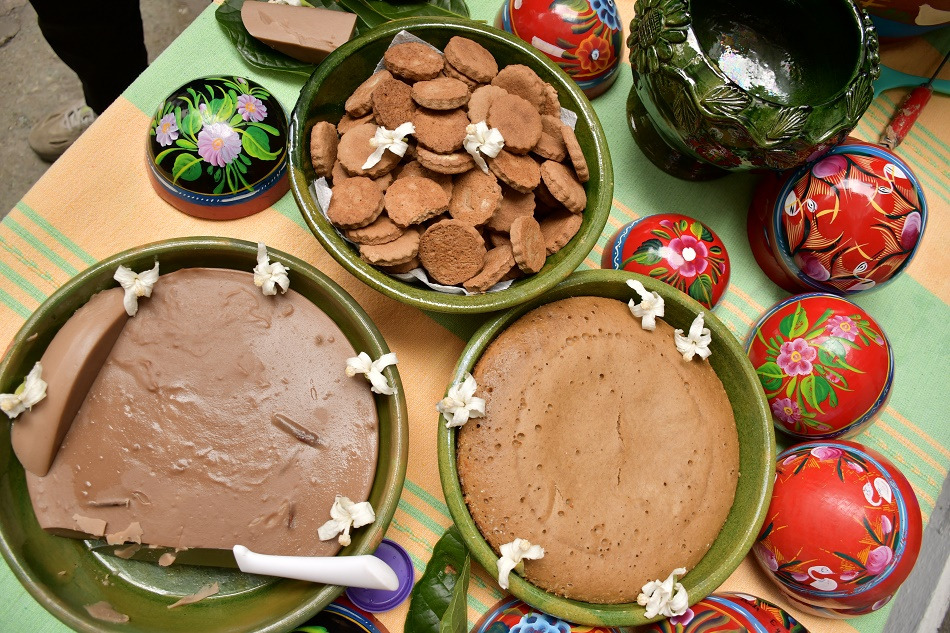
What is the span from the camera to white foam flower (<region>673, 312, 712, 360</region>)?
1118 mm

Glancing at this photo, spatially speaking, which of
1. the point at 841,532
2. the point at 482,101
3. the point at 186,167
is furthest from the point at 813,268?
the point at 186,167

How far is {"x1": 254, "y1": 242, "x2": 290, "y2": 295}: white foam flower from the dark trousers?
2.51ft

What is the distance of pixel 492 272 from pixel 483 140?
202mm

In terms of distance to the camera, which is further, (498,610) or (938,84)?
(938,84)

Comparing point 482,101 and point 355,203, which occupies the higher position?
point 482,101

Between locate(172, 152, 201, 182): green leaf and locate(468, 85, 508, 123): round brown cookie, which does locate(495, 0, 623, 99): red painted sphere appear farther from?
locate(172, 152, 201, 182): green leaf

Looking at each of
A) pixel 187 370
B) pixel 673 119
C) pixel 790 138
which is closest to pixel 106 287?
pixel 187 370

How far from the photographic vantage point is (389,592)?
1144mm

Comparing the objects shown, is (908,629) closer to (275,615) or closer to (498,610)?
(498,610)

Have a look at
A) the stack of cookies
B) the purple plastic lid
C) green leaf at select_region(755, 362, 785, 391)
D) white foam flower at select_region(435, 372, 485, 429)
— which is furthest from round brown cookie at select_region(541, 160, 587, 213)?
the purple plastic lid

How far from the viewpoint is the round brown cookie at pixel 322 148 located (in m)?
1.09

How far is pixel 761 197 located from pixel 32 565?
1.36 metres

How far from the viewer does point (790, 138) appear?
1047 mm

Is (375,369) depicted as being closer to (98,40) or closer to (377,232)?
(377,232)
